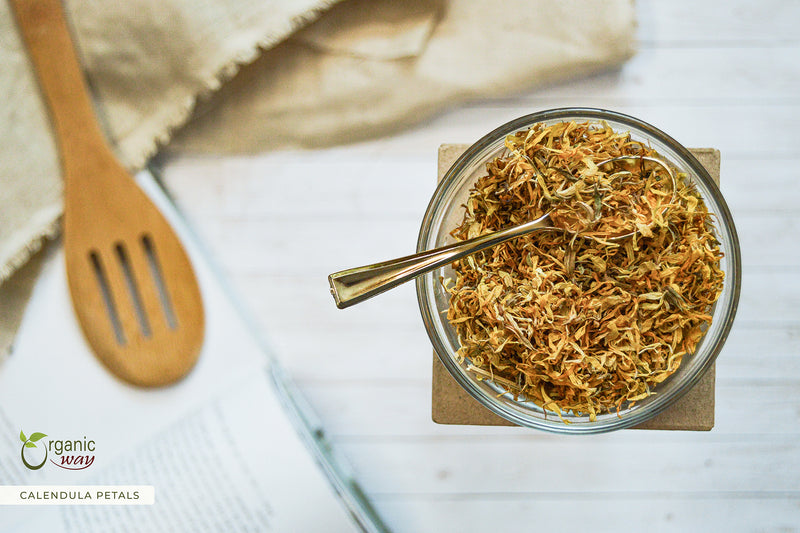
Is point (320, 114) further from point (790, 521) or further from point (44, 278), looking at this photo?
point (790, 521)

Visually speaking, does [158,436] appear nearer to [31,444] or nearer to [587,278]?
[31,444]

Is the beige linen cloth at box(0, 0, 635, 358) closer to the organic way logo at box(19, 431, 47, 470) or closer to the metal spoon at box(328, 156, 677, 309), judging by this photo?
the organic way logo at box(19, 431, 47, 470)

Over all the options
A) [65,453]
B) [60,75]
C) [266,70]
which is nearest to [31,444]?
[65,453]

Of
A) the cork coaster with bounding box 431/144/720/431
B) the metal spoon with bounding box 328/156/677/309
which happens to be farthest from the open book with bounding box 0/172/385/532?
the metal spoon with bounding box 328/156/677/309

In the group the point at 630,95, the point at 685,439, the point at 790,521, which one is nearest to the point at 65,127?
the point at 630,95

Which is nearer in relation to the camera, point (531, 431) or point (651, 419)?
point (651, 419)

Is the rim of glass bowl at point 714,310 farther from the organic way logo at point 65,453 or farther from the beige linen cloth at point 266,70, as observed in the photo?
the organic way logo at point 65,453
